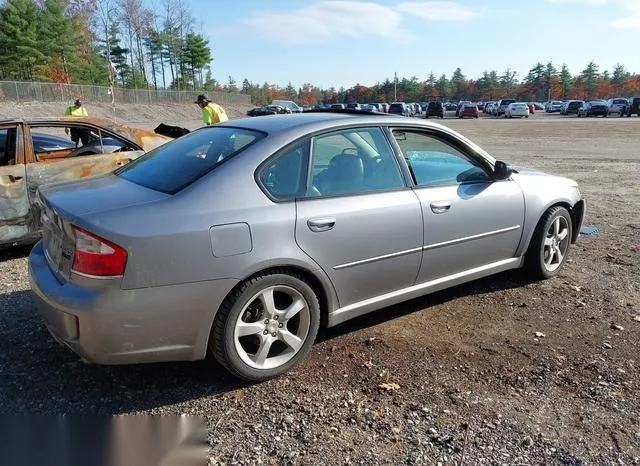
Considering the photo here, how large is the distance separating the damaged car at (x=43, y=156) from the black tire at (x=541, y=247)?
4525 millimetres

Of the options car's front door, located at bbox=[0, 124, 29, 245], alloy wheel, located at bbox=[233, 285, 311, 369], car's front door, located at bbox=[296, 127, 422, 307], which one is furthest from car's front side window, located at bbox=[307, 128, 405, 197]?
car's front door, located at bbox=[0, 124, 29, 245]

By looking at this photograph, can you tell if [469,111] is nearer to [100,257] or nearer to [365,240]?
[365,240]

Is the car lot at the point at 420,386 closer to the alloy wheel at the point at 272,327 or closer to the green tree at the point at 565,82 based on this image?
the alloy wheel at the point at 272,327

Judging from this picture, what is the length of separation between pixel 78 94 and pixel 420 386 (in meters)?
49.8

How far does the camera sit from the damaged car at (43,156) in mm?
5484

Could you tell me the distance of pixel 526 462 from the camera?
8.41 ft

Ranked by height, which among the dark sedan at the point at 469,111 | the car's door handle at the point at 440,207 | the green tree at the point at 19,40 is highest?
the green tree at the point at 19,40

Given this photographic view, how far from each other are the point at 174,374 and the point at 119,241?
1.08 metres

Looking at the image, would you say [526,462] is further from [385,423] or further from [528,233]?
[528,233]

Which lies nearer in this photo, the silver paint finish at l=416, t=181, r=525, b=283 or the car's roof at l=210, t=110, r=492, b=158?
the car's roof at l=210, t=110, r=492, b=158

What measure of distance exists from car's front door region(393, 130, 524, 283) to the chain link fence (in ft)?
141

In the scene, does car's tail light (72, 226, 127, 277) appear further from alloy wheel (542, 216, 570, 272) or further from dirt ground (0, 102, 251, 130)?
dirt ground (0, 102, 251, 130)

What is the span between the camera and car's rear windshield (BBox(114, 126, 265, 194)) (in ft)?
10.7

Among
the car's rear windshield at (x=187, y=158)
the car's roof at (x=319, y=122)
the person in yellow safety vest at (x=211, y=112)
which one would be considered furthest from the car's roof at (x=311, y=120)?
the person in yellow safety vest at (x=211, y=112)
